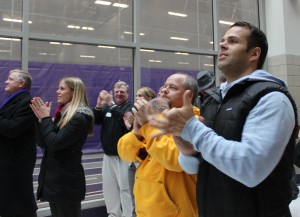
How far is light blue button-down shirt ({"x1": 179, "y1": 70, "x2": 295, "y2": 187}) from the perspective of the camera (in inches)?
44.4

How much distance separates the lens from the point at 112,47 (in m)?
4.92

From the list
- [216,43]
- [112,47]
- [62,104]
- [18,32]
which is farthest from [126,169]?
[216,43]

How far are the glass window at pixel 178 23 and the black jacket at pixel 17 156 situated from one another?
2.72 m

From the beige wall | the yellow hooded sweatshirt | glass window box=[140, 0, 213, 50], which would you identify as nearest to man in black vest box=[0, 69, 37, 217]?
the yellow hooded sweatshirt

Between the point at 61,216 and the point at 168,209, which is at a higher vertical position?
the point at 168,209

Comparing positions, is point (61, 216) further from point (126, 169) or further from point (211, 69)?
point (211, 69)

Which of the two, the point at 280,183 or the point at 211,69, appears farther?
the point at 211,69

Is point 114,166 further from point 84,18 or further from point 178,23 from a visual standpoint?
point 178,23

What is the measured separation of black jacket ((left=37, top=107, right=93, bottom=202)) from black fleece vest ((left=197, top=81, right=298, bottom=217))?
1533 mm

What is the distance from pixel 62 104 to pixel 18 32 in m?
1.75

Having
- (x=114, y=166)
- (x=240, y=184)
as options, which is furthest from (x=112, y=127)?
(x=240, y=184)

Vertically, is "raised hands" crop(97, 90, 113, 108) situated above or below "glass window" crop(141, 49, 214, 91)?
below

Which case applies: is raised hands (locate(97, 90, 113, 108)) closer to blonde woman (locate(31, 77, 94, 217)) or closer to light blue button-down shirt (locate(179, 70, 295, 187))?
blonde woman (locate(31, 77, 94, 217))

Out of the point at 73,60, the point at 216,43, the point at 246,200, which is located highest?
the point at 216,43
